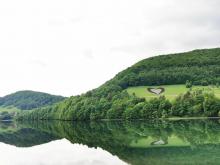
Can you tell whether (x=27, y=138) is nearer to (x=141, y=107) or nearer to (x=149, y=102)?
(x=149, y=102)

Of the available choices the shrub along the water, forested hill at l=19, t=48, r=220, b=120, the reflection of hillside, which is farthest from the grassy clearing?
the reflection of hillside

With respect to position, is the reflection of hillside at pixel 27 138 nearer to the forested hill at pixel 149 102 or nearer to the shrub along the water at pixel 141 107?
the shrub along the water at pixel 141 107

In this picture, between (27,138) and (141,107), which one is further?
(141,107)

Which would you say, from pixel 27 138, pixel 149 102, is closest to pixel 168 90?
pixel 149 102

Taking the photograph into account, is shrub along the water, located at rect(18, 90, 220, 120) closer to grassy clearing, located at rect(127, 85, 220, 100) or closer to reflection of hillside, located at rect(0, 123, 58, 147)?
grassy clearing, located at rect(127, 85, 220, 100)

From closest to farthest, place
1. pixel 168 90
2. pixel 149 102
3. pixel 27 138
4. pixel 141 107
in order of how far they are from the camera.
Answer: pixel 27 138 → pixel 149 102 → pixel 141 107 → pixel 168 90

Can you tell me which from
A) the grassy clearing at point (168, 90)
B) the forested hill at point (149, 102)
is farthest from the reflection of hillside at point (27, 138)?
the grassy clearing at point (168, 90)

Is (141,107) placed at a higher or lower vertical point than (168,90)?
lower

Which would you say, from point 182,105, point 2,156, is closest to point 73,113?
point 182,105

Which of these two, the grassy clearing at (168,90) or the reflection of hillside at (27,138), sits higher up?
the grassy clearing at (168,90)

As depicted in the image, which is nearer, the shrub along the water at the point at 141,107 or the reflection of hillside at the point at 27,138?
the reflection of hillside at the point at 27,138

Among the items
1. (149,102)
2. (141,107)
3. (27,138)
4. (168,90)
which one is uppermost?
(168,90)

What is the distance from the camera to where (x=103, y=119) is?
162 m

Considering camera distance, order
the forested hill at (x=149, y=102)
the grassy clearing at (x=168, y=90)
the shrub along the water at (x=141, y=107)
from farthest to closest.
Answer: the grassy clearing at (x=168, y=90), the forested hill at (x=149, y=102), the shrub along the water at (x=141, y=107)
